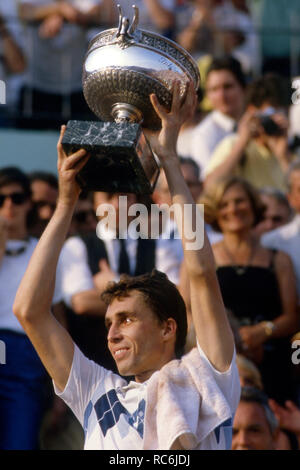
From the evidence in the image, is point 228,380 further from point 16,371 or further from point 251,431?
point 16,371

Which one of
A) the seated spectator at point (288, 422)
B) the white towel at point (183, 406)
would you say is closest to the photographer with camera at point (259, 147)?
the seated spectator at point (288, 422)

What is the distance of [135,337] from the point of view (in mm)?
3230

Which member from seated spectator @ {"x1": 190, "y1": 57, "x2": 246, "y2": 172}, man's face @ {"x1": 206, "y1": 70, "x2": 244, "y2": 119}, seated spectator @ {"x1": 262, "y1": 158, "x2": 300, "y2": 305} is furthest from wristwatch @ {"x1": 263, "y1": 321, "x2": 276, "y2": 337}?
man's face @ {"x1": 206, "y1": 70, "x2": 244, "y2": 119}

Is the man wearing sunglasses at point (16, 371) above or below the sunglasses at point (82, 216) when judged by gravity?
below

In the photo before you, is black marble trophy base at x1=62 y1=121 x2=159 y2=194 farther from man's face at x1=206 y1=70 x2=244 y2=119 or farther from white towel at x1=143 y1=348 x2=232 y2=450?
man's face at x1=206 y1=70 x2=244 y2=119

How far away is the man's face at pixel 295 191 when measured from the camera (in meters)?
5.54

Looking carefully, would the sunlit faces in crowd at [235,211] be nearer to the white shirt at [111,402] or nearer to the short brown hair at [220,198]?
the short brown hair at [220,198]

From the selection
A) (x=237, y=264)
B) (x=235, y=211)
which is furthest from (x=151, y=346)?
(x=235, y=211)

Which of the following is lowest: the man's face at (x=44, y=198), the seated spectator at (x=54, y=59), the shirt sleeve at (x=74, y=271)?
the shirt sleeve at (x=74, y=271)

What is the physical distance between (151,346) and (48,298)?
0.38m

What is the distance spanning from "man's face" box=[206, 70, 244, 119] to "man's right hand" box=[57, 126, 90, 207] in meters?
3.37

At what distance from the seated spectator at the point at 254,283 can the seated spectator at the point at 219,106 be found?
54.3 inches

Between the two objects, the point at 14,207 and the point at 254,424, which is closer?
the point at 254,424

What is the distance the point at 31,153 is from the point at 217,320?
166 inches
